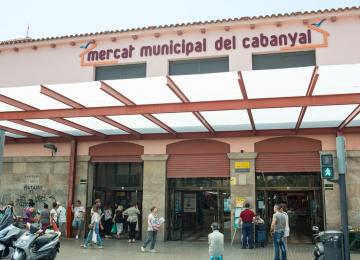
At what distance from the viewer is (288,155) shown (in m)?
15.6

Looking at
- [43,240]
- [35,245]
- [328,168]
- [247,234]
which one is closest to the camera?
[328,168]

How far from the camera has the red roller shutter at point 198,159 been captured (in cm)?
1622

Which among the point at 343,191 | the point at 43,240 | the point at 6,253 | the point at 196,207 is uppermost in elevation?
the point at 343,191

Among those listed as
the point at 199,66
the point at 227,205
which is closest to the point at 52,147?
the point at 199,66

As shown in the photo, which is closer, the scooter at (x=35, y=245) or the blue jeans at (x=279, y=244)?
the scooter at (x=35, y=245)

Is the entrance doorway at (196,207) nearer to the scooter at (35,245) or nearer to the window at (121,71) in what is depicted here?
the window at (121,71)

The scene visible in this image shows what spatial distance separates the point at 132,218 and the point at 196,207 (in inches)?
104

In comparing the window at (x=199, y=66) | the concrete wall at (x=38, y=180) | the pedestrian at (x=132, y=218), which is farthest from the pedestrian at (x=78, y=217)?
the window at (x=199, y=66)

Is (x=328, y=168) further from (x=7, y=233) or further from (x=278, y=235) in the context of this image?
(x=7, y=233)

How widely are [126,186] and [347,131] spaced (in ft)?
29.3

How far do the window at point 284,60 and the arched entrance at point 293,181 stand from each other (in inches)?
115

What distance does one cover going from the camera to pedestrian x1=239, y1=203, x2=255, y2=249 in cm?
1404

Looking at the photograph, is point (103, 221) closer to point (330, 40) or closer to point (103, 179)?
point (103, 179)

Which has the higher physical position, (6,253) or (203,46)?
(203,46)
